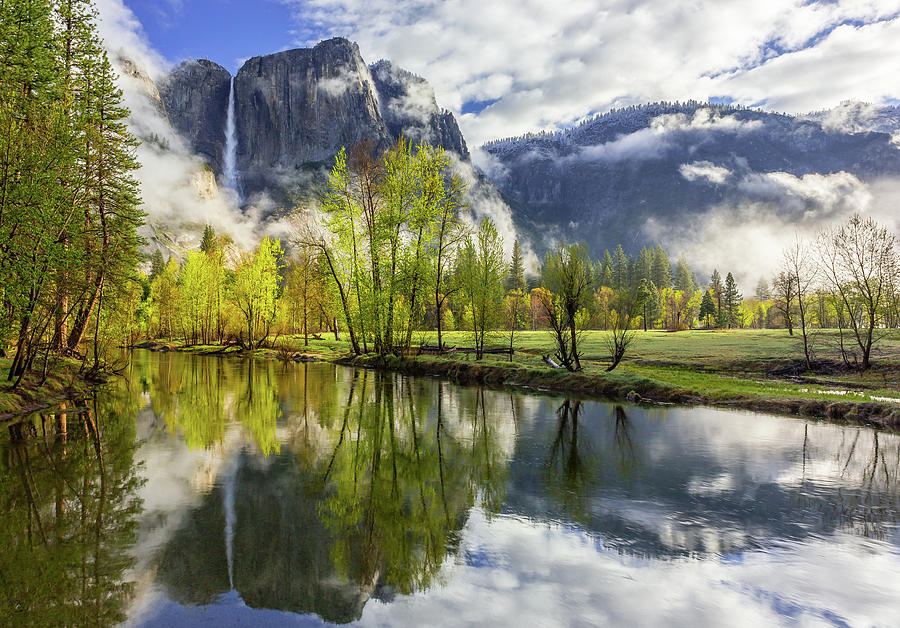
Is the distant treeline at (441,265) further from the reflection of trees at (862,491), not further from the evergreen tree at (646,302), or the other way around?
the evergreen tree at (646,302)

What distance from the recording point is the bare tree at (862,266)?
29703mm

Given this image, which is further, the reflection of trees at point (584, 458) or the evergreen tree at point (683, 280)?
the evergreen tree at point (683, 280)

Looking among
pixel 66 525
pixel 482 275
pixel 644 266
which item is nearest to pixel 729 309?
pixel 644 266

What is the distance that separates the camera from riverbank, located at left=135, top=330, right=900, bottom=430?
18.3 metres

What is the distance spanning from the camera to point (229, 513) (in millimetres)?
7367

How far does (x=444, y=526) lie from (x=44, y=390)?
1975cm

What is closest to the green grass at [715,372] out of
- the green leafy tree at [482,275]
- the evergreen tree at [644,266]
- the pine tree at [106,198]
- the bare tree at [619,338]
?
the bare tree at [619,338]

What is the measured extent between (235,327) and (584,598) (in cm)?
6200

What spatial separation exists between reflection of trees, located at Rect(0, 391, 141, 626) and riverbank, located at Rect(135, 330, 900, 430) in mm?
19467

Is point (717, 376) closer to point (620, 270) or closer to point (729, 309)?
point (729, 309)

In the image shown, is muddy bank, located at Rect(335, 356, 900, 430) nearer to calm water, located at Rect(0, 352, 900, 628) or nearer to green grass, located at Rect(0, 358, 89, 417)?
calm water, located at Rect(0, 352, 900, 628)

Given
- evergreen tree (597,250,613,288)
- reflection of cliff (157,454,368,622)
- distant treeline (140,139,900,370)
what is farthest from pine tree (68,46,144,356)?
evergreen tree (597,250,613,288)

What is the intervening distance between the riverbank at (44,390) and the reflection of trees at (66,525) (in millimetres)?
3914

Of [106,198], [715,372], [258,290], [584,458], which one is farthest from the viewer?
[258,290]
